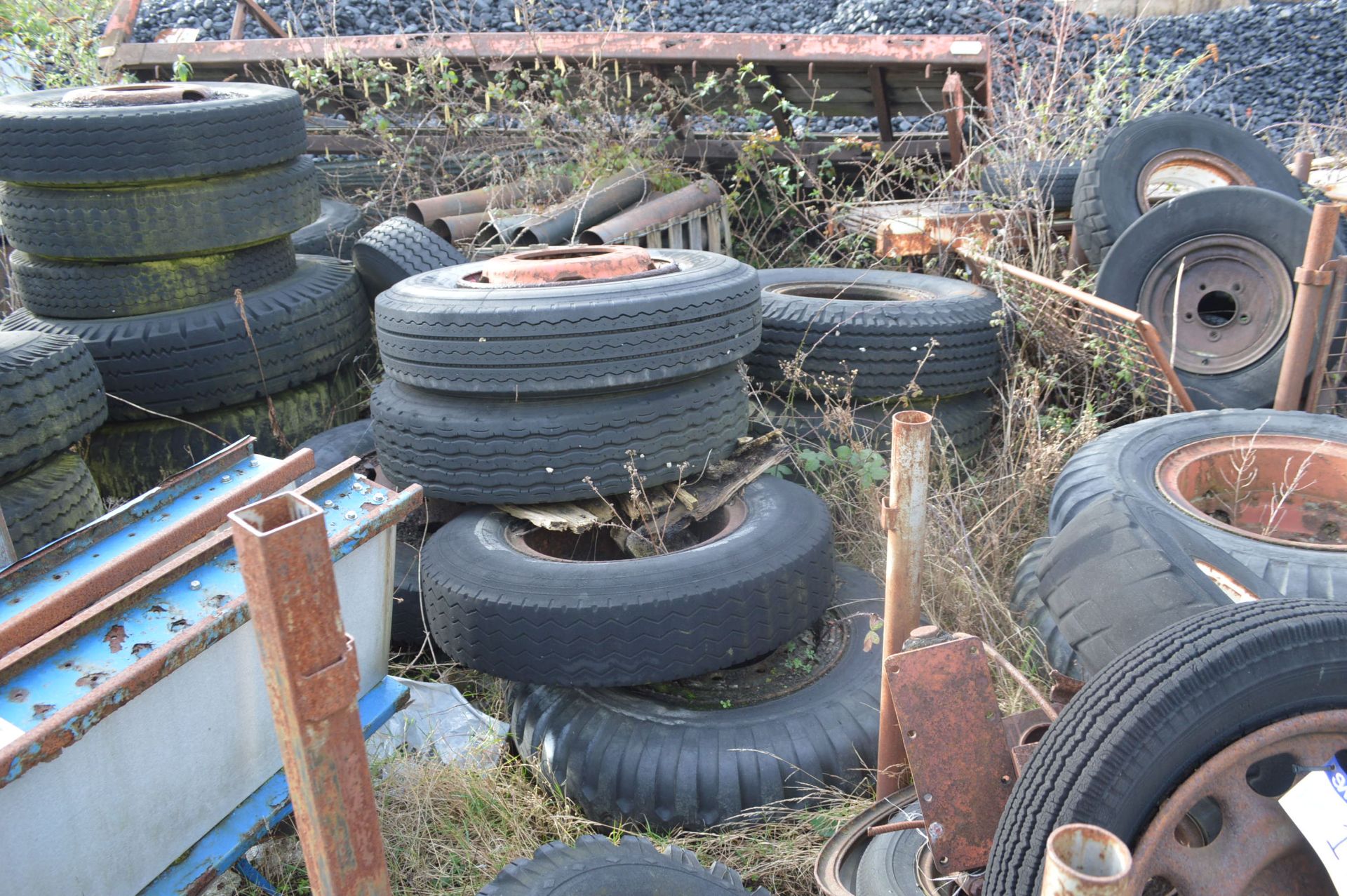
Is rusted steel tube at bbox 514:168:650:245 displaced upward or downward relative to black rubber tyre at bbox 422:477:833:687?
upward

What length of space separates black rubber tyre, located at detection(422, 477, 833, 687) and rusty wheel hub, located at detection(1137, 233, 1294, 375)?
228cm

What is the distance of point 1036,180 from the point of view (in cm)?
500

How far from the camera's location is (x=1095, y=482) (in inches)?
121

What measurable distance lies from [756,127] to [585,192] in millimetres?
1138

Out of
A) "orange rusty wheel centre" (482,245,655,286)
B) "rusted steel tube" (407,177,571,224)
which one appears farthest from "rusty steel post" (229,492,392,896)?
"rusted steel tube" (407,177,571,224)

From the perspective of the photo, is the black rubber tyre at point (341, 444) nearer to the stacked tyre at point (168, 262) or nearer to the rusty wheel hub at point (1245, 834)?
the stacked tyre at point (168, 262)

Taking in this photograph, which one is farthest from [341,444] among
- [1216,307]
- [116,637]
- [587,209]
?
[1216,307]

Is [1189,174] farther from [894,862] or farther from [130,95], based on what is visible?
[130,95]

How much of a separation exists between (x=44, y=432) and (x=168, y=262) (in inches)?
45.3

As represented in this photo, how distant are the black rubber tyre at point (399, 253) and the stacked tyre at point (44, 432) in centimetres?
133

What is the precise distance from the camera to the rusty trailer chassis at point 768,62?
540 cm

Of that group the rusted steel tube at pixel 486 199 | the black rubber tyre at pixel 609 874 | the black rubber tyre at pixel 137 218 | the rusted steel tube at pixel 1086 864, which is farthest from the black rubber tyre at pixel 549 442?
the rusted steel tube at pixel 486 199

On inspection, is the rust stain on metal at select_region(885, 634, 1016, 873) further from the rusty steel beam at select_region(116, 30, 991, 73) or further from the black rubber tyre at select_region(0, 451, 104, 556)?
the rusty steel beam at select_region(116, 30, 991, 73)

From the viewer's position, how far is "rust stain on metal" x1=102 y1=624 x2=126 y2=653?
186cm
